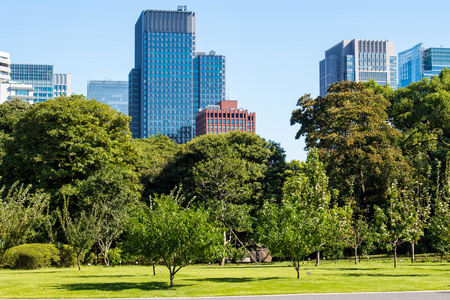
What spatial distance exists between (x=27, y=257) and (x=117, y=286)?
14574 millimetres

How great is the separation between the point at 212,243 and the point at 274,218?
4141 millimetres

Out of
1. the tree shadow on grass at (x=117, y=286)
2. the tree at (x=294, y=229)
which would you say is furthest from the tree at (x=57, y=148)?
the tree at (x=294, y=229)

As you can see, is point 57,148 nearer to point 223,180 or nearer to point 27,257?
point 27,257

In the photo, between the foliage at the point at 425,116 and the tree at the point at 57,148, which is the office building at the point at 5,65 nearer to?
the tree at the point at 57,148

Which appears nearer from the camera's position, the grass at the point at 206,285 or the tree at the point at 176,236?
the grass at the point at 206,285

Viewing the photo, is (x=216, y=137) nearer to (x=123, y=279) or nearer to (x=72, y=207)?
(x=72, y=207)

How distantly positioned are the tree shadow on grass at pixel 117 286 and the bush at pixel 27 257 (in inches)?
509

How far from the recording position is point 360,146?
43.3 meters

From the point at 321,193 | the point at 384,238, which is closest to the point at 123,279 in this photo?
the point at 321,193

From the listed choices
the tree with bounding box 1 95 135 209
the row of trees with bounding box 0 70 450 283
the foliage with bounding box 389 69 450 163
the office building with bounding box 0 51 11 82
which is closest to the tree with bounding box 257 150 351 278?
the row of trees with bounding box 0 70 450 283

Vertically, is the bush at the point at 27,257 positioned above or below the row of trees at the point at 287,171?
below

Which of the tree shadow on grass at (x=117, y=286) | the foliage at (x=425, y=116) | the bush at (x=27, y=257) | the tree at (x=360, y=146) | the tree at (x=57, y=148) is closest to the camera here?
the tree shadow on grass at (x=117, y=286)

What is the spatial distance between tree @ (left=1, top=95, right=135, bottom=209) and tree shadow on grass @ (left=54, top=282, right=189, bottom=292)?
810 inches

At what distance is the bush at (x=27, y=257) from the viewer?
113ft
